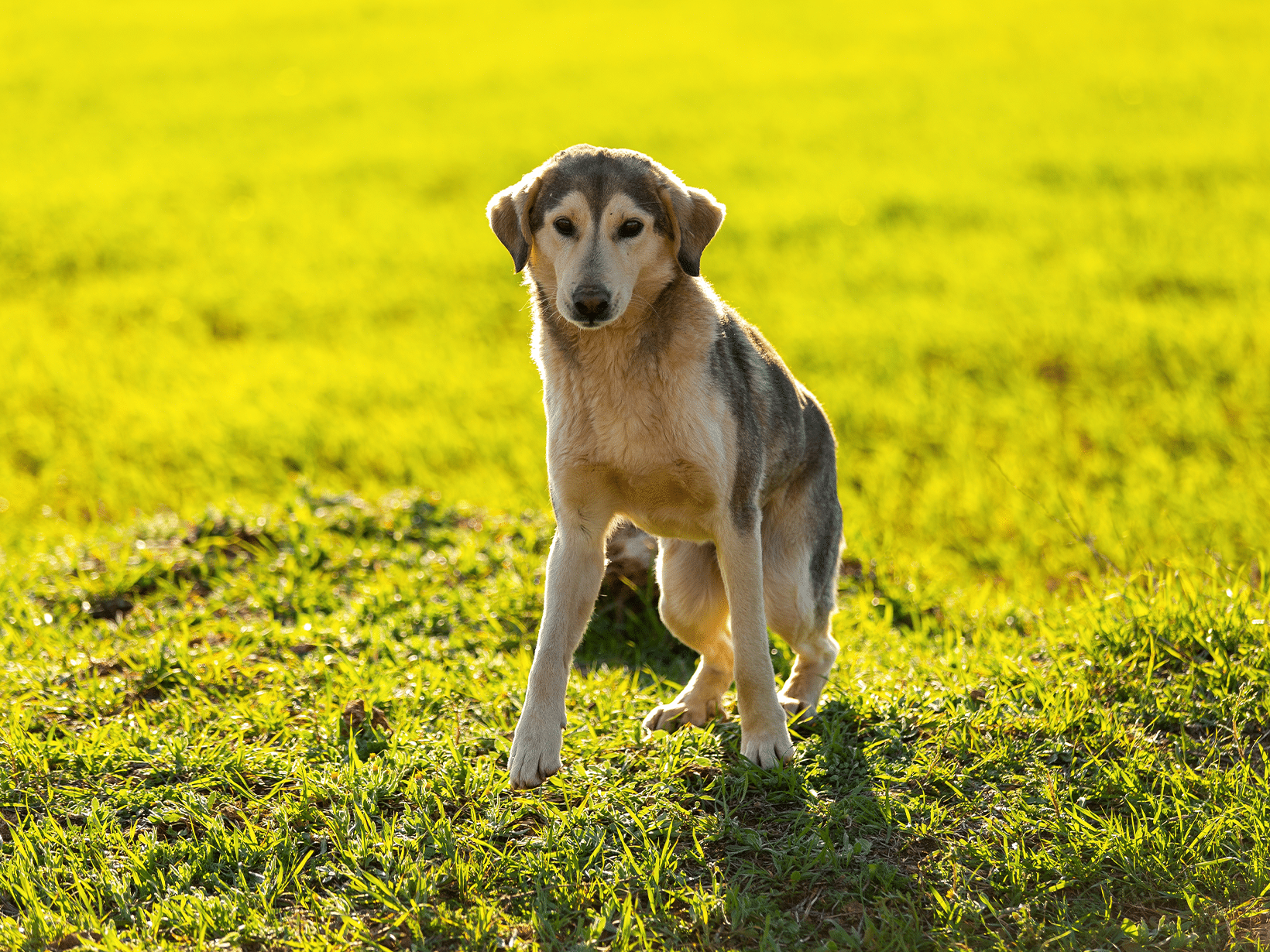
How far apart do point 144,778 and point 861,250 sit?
9.98 m

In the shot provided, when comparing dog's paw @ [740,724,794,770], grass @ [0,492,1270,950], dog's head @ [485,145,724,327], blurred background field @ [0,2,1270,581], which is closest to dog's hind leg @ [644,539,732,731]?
grass @ [0,492,1270,950]

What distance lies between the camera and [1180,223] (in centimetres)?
1220

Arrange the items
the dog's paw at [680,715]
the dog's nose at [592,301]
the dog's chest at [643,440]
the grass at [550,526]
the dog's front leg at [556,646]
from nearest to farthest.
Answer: the grass at [550,526] < the dog's nose at [592,301] < the dog's front leg at [556,646] < the dog's chest at [643,440] < the dog's paw at [680,715]

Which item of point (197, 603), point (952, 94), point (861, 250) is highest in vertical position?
point (952, 94)

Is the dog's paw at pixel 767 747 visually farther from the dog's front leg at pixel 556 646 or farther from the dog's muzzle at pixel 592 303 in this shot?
the dog's muzzle at pixel 592 303

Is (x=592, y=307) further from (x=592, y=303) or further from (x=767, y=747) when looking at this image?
(x=767, y=747)

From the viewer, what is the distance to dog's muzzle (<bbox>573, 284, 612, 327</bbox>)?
11.8ft

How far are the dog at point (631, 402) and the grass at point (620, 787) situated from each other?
1.11 feet

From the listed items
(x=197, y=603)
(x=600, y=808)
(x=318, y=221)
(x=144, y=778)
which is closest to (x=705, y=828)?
(x=600, y=808)

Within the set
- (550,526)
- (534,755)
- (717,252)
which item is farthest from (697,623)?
(717,252)

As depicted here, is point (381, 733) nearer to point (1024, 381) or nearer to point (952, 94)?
point (1024, 381)

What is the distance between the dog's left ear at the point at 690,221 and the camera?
390cm

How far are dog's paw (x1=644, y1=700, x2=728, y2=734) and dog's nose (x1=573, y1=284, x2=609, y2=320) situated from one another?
5.47 ft

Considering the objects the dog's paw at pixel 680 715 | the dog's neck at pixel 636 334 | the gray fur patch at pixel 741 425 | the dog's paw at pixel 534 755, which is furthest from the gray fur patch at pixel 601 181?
the dog's paw at pixel 680 715
